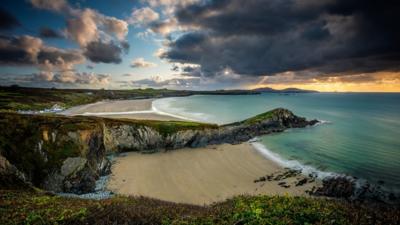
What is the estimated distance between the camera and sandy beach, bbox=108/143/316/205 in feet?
77.7

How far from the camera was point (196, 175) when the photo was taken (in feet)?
93.9

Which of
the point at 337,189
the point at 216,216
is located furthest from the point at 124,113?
the point at 216,216

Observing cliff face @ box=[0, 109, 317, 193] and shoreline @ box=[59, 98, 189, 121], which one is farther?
shoreline @ box=[59, 98, 189, 121]

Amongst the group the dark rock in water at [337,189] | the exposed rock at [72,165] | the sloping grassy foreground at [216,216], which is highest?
the sloping grassy foreground at [216,216]

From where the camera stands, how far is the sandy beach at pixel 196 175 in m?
23.7

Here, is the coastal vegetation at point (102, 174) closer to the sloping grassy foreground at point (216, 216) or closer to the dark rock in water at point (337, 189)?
the sloping grassy foreground at point (216, 216)

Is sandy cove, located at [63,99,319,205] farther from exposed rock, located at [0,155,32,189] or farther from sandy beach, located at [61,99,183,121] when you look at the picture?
sandy beach, located at [61,99,183,121]

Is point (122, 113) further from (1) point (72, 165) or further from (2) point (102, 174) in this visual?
(1) point (72, 165)

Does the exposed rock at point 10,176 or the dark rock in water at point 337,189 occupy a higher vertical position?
the exposed rock at point 10,176

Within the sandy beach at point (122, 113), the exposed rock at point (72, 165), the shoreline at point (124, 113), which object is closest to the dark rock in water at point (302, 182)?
the exposed rock at point (72, 165)

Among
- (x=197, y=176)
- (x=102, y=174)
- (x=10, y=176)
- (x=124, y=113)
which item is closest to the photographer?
(x=10, y=176)

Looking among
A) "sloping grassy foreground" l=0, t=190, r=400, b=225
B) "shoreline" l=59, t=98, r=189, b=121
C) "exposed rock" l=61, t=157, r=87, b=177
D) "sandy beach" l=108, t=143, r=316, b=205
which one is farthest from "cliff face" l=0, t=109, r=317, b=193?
"shoreline" l=59, t=98, r=189, b=121

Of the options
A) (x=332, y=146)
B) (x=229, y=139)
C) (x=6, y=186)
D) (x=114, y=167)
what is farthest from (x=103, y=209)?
(x=332, y=146)

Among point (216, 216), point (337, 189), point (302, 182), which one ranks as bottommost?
point (302, 182)
